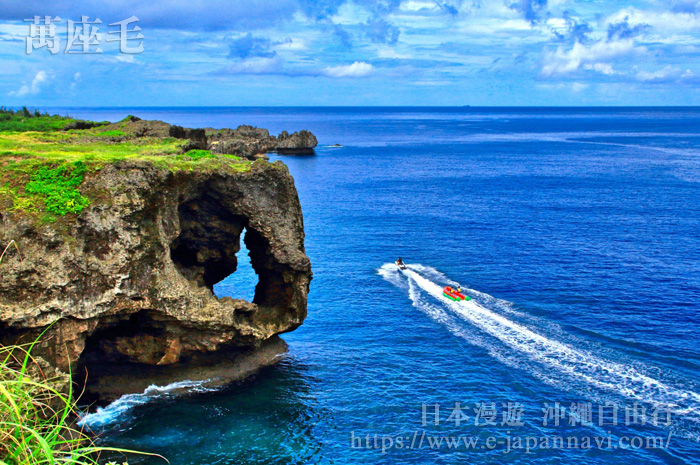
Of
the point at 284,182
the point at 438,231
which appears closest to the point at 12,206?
the point at 284,182

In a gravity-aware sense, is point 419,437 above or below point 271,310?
below

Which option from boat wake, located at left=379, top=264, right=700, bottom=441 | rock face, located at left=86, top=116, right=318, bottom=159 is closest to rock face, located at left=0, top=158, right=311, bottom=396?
rock face, located at left=86, top=116, right=318, bottom=159

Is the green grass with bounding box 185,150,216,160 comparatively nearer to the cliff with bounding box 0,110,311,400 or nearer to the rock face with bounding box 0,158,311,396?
the cliff with bounding box 0,110,311,400

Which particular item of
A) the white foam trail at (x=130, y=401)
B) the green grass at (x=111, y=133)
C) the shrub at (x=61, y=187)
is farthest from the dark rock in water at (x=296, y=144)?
the shrub at (x=61, y=187)

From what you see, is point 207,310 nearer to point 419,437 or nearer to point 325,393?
point 325,393

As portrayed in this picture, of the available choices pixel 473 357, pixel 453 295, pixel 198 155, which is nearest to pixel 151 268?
pixel 198 155

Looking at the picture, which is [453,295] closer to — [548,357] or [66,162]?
[548,357]
